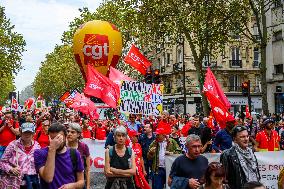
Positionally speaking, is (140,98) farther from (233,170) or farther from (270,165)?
(233,170)

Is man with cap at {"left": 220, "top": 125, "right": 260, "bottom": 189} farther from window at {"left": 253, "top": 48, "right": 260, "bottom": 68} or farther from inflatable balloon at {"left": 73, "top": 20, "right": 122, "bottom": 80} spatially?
window at {"left": 253, "top": 48, "right": 260, "bottom": 68}

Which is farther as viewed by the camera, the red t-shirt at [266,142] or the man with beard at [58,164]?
the red t-shirt at [266,142]

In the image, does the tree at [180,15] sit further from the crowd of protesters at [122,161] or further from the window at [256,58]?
the window at [256,58]

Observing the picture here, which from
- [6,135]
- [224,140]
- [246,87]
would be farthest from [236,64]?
[224,140]

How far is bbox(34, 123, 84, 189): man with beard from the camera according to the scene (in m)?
5.46

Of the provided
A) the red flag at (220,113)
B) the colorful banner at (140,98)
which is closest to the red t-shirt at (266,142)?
the red flag at (220,113)

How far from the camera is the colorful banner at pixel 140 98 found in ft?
45.3

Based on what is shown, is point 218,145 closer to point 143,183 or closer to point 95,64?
point 143,183

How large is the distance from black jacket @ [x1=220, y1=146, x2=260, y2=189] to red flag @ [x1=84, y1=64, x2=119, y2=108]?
9344 millimetres

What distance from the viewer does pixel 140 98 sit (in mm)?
14070

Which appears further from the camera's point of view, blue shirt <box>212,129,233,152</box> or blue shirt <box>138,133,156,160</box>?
blue shirt <box>138,133,156,160</box>

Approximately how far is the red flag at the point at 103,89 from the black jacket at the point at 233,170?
9.34m

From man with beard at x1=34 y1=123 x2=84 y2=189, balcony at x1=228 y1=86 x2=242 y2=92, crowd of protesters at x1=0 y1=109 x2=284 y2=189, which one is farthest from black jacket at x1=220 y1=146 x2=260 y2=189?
balcony at x1=228 y1=86 x2=242 y2=92

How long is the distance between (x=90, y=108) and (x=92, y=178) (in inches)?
375
